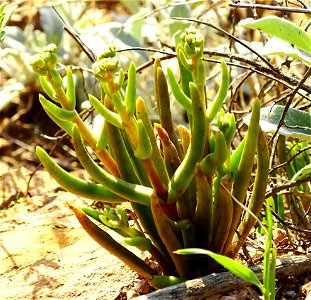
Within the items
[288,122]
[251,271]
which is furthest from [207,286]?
[288,122]

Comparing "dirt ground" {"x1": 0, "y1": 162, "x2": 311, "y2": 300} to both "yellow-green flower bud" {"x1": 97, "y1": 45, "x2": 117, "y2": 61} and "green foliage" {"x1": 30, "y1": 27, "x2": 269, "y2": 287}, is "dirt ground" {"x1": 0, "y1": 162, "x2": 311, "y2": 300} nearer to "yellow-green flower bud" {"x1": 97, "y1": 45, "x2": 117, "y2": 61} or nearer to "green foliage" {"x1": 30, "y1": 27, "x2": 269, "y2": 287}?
"green foliage" {"x1": 30, "y1": 27, "x2": 269, "y2": 287}

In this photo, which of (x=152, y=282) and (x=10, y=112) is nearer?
(x=152, y=282)

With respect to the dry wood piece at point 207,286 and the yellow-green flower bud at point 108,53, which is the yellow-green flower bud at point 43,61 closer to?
the yellow-green flower bud at point 108,53

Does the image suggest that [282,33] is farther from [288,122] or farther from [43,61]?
[43,61]

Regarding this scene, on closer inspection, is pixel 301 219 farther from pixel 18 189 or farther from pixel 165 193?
pixel 18 189

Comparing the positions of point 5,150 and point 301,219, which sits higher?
point 5,150

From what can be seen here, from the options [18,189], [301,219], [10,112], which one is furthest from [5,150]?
[301,219]

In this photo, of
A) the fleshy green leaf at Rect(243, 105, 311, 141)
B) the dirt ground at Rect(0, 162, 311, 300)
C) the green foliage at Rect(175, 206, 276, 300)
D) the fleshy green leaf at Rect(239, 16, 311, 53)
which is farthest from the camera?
the dirt ground at Rect(0, 162, 311, 300)

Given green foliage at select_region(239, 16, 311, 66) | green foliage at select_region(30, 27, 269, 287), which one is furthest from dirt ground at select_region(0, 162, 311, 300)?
green foliage at select_region(239, 16, 311, 66)
